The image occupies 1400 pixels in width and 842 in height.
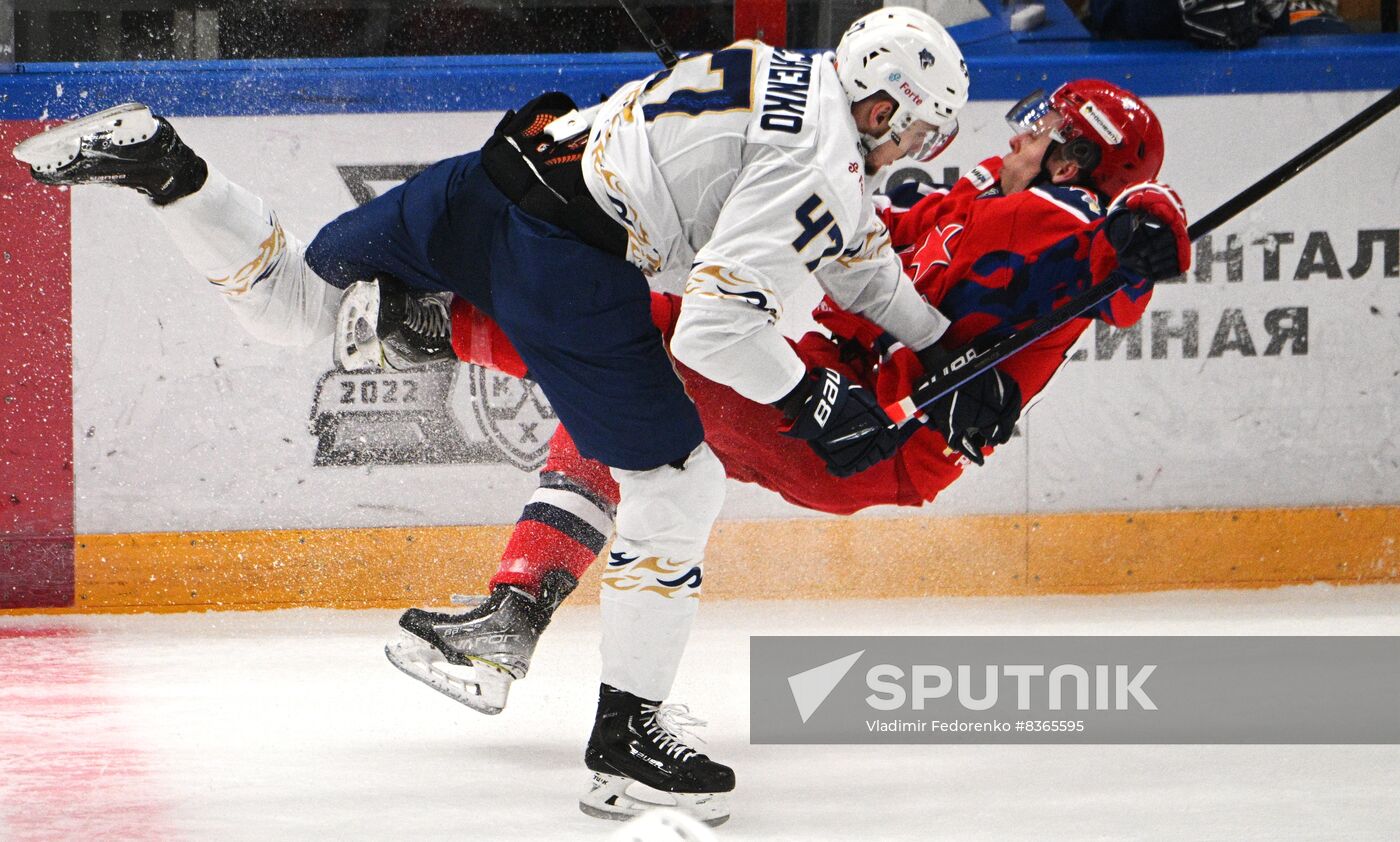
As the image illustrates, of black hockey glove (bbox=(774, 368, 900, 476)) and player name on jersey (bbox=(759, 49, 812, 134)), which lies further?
black hockey glove (bbox=(774, 368, 900, 476))

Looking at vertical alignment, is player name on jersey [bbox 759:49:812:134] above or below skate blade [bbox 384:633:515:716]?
above

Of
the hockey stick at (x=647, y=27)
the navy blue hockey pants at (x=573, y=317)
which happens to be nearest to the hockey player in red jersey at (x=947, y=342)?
the navy blue hockey pants at (x=573, y=317)

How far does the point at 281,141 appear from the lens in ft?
12.7

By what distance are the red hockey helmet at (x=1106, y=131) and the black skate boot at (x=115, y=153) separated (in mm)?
1518

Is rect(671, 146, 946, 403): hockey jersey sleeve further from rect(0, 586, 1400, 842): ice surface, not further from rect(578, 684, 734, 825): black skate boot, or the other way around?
rect(0, 586, 1400, 842): ice surface

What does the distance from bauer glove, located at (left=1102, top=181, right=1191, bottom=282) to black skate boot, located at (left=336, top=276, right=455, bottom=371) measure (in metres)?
1.13

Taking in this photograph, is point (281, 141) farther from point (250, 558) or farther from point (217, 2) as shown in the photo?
point (250, 558)

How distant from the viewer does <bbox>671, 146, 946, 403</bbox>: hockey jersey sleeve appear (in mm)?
2291

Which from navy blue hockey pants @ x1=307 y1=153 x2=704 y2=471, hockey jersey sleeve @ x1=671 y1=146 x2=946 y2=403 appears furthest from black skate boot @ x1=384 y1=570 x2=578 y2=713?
hockey jersey sleeve @ x1=671 y1=146 x2=946 y2=403

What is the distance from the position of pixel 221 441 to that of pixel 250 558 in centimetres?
28

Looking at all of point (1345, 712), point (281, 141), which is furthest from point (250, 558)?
point (1345, 712)

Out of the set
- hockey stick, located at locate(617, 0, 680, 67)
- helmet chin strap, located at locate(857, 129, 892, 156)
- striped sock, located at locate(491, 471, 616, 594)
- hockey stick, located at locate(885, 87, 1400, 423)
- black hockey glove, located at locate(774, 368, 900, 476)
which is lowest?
striped sock, located at locate(491, 471, 616, 594)

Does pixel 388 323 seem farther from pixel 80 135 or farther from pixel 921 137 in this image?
pixel 921 137

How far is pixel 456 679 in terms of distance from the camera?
279cm
